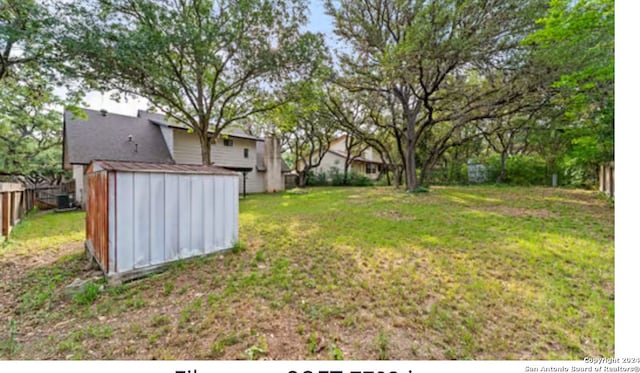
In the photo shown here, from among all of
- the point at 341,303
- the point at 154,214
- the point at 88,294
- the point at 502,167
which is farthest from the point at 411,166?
the point at 88,294

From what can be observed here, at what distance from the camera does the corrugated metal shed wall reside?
9.42 ft

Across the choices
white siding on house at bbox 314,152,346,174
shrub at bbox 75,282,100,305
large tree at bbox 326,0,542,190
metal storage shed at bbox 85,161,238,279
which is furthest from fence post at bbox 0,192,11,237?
white siding on house at bbox 314,152,346,174

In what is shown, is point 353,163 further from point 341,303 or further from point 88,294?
point 88,294

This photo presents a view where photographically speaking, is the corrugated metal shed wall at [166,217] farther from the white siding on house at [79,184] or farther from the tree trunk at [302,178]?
the tree trunk at [302,178]

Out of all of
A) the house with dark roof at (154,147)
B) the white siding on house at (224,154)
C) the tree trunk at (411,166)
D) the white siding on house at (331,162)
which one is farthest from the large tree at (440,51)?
the white siding on house at (331,162)

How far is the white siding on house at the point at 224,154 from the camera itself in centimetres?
1312

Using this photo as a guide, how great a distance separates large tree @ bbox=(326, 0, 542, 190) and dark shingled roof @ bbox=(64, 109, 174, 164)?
10326 millimetres

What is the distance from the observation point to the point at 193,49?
7711mm

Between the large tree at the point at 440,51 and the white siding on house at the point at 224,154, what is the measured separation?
26.7 ft

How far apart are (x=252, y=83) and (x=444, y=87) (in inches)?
329

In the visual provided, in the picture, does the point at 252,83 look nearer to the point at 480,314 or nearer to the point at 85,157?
the point at 85,157

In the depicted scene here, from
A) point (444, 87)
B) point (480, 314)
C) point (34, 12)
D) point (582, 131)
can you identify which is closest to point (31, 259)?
point (34, 12)

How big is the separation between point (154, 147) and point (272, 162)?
6.68m

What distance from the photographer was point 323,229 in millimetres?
5535
